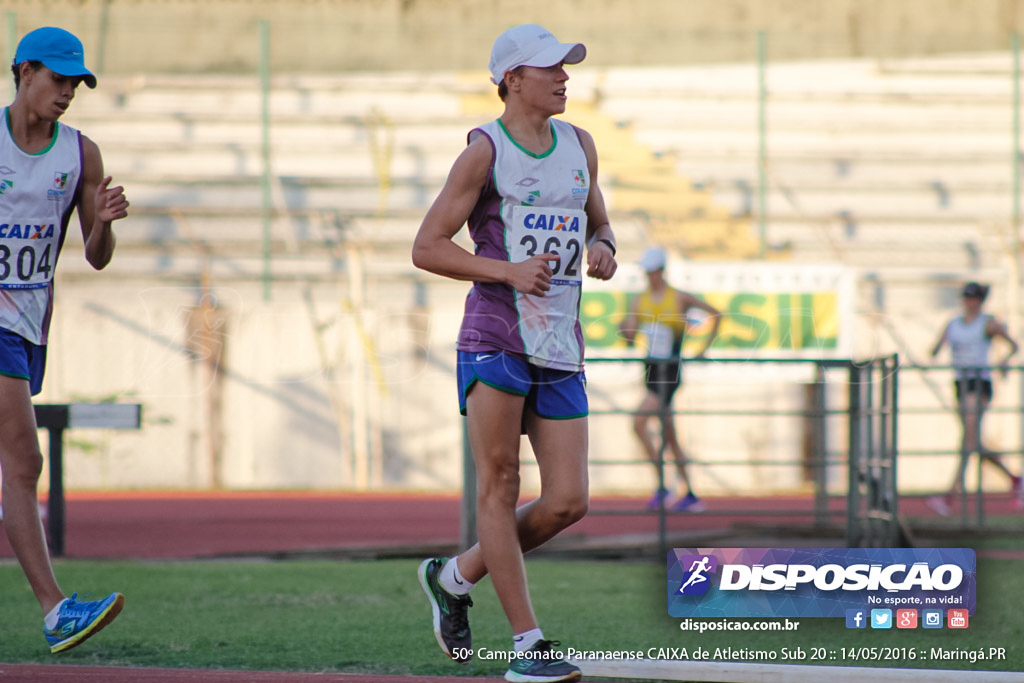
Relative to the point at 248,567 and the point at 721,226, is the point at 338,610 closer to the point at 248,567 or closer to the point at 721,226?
the point at 248,567

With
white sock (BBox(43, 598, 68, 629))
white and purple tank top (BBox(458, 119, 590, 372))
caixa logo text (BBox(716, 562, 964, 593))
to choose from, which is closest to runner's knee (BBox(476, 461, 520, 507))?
white and purple tank top (BBox(458, 119, 590, 372))

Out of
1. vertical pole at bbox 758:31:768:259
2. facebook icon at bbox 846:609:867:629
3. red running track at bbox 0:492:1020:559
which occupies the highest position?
vertical pole at bbox 758:31:768:259

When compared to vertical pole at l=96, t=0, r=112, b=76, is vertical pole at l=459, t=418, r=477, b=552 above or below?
below

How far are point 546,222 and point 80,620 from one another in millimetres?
1726

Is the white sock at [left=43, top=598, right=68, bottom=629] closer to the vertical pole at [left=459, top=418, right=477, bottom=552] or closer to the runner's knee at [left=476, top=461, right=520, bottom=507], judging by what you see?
the runner's knee at [left=476, top=461, right=520, bottom=507]

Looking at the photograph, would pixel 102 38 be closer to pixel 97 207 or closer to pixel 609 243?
pixel 97 207

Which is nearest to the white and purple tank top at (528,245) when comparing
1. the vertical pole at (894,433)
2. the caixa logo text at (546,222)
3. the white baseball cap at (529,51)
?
the caixa logo text at (546,222)

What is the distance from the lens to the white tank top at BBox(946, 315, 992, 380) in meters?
11.2

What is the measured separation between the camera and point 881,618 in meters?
4.66

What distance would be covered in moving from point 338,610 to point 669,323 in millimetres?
5122

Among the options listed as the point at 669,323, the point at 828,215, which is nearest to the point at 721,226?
the point at 828,215

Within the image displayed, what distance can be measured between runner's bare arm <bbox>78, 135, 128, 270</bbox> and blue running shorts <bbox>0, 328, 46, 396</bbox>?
303mm

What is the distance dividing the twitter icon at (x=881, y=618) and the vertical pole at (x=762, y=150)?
36.6 ft

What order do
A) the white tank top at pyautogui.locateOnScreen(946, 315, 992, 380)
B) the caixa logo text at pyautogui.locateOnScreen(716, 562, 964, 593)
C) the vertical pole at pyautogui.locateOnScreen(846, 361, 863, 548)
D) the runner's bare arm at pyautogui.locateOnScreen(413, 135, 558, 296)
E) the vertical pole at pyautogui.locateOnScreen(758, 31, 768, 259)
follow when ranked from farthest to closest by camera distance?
1. the vertical pole at pyautogui.locateOnScreen(758, 31, 768, 259)
2. the white tank top at pyautogui.locateOnScreen(946, 315, 992, 380)
3. the vertical pole at pyautogui.locateOnScreen(846, 361, 863, 548)
4. the caixa logo text at pyautogui.locateOnScreen(716, 562, 964, 593)
5. the runner's bare arm at pyautogui.locateOnScreen(413, 135, 558, 296)
